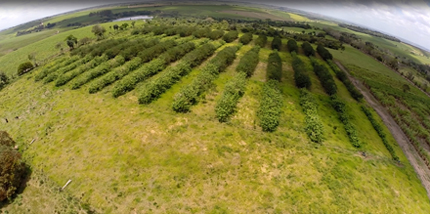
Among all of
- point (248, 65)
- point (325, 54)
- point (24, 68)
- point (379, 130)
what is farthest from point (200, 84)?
point (325, 54)

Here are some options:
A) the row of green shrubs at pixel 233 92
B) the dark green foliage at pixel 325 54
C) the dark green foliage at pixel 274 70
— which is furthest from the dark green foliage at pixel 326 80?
the dark green foliage at pixel 325 54

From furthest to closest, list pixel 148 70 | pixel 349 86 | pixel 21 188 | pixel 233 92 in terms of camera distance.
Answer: pixel 349 86
pixel 148 70
pixel 233 92
pixel 21 188

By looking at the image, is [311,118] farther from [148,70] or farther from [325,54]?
[325,54]

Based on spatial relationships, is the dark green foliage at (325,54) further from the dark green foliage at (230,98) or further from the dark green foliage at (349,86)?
the dark green foliage at (230,98)

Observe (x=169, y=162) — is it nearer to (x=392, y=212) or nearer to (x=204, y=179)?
(x=204, y=179)

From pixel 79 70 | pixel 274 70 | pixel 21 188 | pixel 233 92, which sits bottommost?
pixel 21 188

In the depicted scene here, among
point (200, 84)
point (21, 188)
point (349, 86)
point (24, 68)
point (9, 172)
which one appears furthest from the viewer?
point (24, 68)
